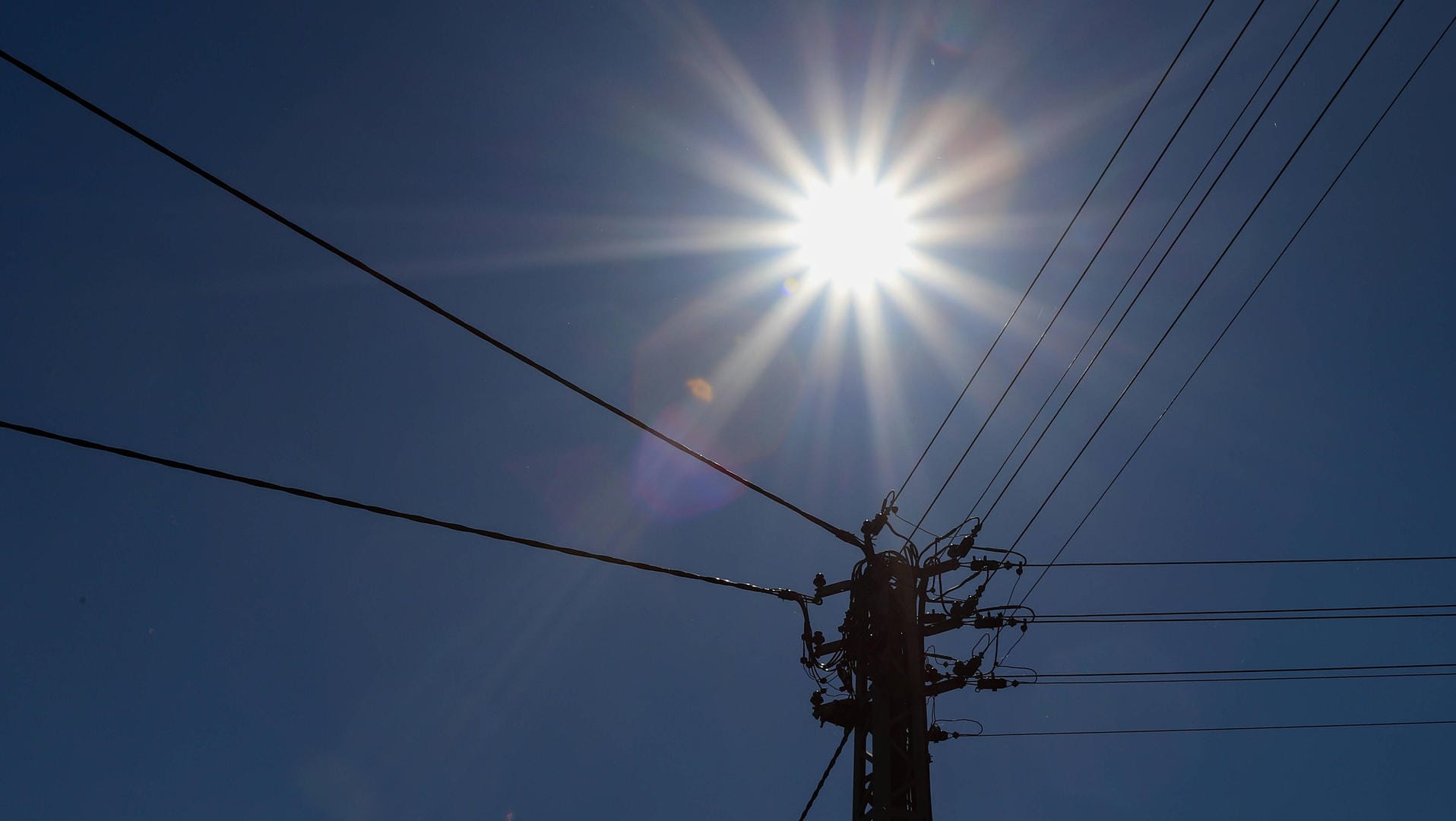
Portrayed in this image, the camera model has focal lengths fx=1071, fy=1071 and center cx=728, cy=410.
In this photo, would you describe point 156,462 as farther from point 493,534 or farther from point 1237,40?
point 1237,40

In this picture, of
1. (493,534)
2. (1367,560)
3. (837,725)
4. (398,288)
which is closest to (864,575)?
(837,725)

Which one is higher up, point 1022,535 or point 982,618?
point 1022,535

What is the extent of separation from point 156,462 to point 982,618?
9.41 m

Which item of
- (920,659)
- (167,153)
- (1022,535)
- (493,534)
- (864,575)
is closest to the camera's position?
(167,153)

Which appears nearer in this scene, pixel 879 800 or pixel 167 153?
pixel 167 153

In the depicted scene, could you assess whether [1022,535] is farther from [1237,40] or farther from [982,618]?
[1237,40]

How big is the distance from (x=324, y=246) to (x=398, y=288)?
739mm

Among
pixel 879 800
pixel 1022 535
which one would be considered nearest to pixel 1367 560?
pixel 1022 535

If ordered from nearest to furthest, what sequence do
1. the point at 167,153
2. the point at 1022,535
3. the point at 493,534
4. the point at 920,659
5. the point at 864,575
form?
the point at 167,153
the point at 493,534
the point at 920,659
the point at 864,575
the point at 1022,535

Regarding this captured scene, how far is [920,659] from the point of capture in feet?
40.5

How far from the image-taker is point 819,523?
44.4 feet

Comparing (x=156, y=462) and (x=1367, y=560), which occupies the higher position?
(x=1367, y=560)

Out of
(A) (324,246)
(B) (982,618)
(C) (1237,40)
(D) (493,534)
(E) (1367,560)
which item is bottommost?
(D) (493,534)

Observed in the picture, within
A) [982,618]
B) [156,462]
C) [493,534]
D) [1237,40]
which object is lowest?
[156,462]
